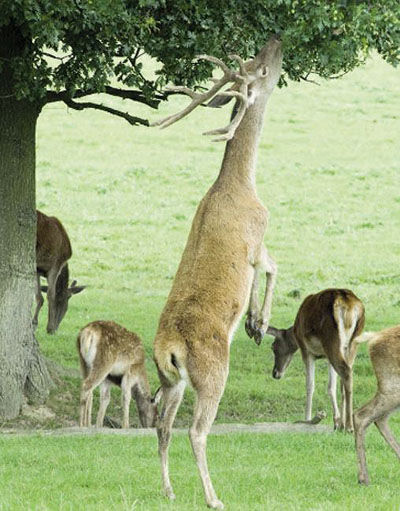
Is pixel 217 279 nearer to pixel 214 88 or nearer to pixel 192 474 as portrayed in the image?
pixel 192 474

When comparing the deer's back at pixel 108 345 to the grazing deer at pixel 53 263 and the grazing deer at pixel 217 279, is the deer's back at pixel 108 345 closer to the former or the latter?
the grazing deer at pixel 217 279

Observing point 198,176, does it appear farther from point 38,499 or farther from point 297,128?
point 38,499

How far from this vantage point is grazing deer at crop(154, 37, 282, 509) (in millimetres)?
6977

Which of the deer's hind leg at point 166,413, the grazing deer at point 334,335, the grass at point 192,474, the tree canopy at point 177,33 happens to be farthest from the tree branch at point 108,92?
the deer's hind leg at point 166,413

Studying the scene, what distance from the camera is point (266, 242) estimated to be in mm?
22625

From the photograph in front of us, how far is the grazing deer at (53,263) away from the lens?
15297 millimetres

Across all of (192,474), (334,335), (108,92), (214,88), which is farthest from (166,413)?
(108,92)

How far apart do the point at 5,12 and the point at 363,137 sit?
22773mm

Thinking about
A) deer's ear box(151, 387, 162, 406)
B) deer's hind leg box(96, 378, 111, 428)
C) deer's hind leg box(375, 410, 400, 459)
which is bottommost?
deer's hind leg box(96, 378, 111, 428)

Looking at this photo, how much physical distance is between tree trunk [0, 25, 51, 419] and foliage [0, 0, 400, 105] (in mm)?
586

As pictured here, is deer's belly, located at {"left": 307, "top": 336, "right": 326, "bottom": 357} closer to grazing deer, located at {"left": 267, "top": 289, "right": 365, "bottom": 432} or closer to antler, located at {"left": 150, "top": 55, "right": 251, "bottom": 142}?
grazing deer, located at {"left": 267, "top": 289, "right": 365, "bottom": 432}

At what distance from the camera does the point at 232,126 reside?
25.5 feet

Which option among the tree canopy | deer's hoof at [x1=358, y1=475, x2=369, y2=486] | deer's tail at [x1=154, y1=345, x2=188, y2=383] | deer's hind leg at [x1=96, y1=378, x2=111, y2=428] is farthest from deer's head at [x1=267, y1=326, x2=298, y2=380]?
deer's tail at [x1=154, y1=345, x2=188, y2=383]

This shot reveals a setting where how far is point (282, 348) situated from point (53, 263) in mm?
3961
